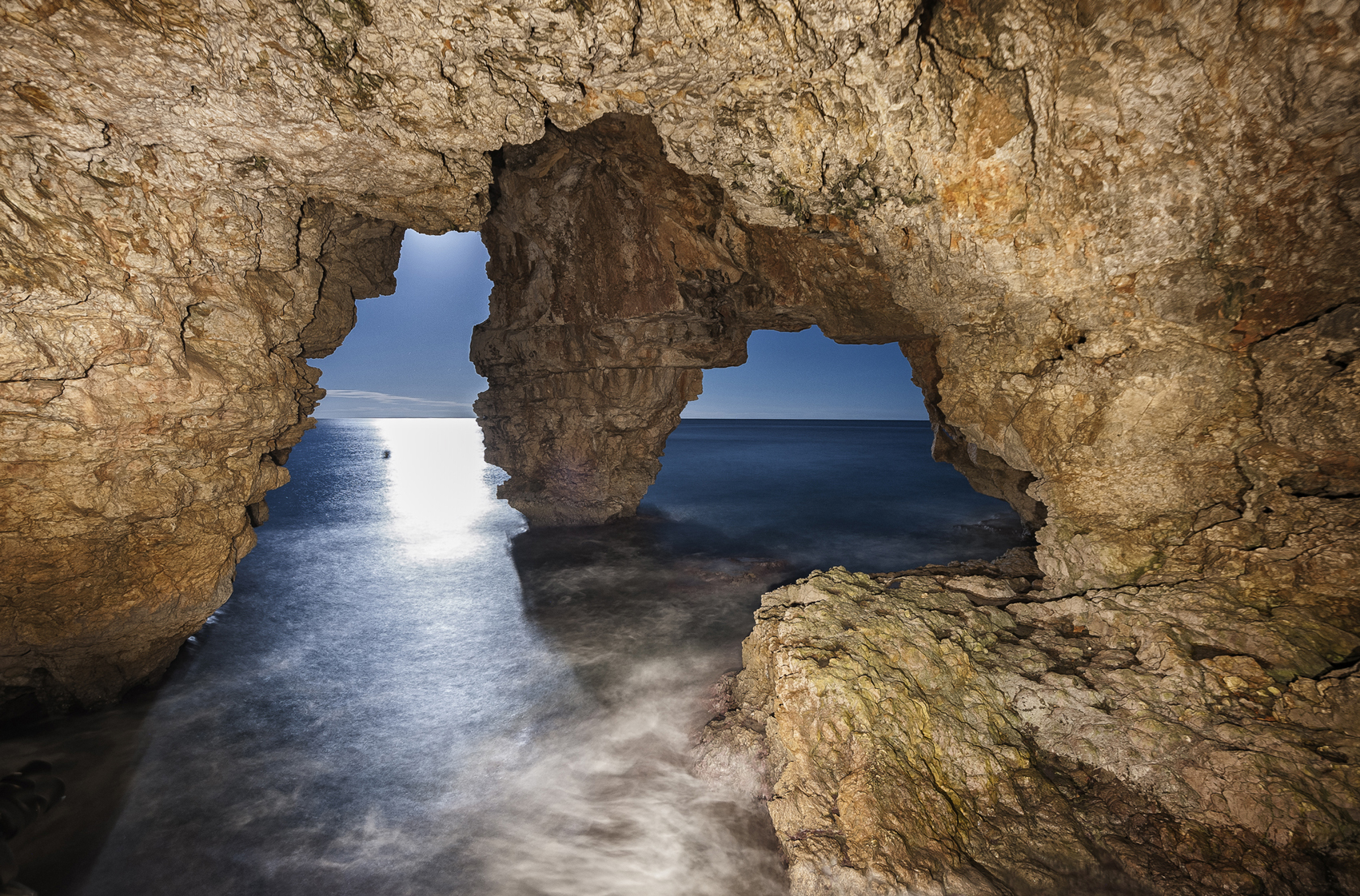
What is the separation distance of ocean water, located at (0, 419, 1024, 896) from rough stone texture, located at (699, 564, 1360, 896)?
1287 millimetres

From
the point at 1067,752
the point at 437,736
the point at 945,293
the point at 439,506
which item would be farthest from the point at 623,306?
the point at 439,506

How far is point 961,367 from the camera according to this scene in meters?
5.46

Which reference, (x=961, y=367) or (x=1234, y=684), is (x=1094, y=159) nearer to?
(x=961, y=367)

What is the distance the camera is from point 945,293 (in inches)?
204

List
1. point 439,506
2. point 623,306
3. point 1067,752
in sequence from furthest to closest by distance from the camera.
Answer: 1. point 439,506
2. point 623,306
3. point 1067,752

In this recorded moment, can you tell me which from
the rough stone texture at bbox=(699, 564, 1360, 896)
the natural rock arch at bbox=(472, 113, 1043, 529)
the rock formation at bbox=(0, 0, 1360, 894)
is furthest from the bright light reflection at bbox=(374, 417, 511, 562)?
the rough stone texture at bbox=(699, 564, 1360, 896)

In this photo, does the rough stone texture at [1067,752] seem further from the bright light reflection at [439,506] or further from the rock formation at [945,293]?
the bright light reflection at [439,506]

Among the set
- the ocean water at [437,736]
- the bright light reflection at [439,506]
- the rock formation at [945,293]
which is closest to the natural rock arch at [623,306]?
the rock formation at [945,293]

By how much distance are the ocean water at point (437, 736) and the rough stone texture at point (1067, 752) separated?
4.22ft

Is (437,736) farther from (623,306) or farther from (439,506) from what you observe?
(439,506)

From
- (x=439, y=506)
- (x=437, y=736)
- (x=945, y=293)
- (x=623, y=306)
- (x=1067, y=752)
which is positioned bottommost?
(x=439, y=506)

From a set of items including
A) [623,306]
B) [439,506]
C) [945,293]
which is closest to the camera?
[945,293]

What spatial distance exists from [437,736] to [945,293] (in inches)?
301

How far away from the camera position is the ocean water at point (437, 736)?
4391 millimetres
